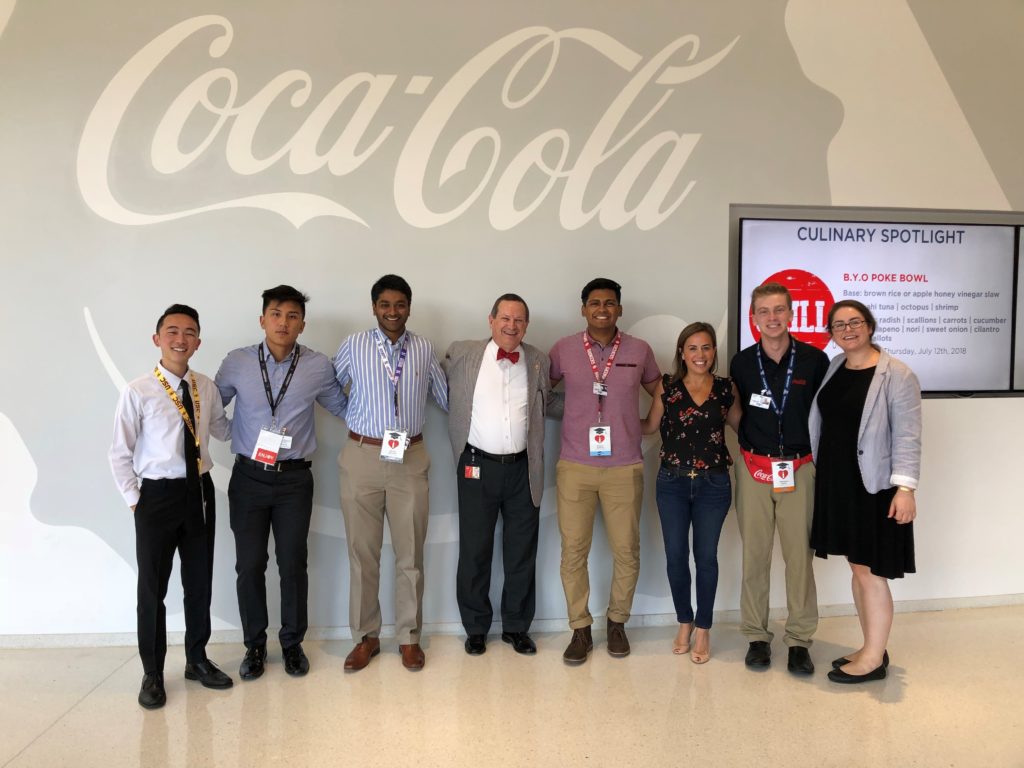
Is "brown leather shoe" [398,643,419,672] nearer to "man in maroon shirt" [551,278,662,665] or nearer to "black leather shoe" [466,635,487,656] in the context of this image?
"black leather shoe" [466,635,487,656]

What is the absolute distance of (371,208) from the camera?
12.6 ft

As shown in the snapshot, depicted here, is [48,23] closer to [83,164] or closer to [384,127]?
[83,164]

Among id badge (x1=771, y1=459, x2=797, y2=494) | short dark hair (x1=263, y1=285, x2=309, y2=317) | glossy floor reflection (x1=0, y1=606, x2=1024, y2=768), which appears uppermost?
short dark hair (x1=263, y1=285, x2=309, y2=317)

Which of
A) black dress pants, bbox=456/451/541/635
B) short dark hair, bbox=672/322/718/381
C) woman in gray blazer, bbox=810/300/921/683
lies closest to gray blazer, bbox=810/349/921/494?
woman in gray blazer, bbox=810/300/921/683

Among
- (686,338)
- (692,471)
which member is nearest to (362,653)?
(692,471)

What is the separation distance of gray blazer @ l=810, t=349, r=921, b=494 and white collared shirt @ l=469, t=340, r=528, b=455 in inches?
65.0

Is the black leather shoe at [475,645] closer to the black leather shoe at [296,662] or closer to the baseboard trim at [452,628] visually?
the baseboard trim at [452,628]

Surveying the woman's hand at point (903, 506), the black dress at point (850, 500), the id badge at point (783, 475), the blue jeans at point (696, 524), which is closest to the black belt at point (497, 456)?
the blue jeans at point (696, 524)

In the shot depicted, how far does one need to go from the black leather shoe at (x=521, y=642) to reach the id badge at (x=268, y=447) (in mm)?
1631

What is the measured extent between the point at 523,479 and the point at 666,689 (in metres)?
1.24

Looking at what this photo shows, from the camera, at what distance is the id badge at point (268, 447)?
3287 millimetres

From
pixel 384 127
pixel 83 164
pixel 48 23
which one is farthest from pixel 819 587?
pixel 48 23

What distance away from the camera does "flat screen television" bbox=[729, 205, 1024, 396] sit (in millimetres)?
4141

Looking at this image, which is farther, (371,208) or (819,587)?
(819,587)
